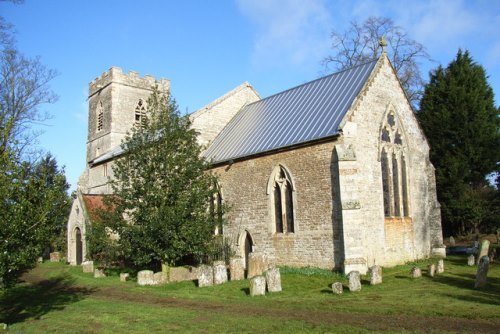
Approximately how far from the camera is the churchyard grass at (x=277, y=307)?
33.0ft

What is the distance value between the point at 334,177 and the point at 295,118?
4847 millimetres

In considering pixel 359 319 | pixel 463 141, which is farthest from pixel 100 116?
pixel 359 319

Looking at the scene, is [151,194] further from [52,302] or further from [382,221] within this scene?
[382,221]

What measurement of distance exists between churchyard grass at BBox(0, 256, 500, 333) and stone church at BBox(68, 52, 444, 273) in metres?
1.70

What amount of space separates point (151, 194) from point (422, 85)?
28.0m

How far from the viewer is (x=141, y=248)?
18.8m

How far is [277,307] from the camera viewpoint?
1238 centimetres

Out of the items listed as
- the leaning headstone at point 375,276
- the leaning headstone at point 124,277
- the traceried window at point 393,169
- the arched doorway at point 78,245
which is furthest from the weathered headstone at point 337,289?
the arched doorway at point 78,245

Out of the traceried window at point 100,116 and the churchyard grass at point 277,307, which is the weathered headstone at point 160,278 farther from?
the traceried window at point 100,116

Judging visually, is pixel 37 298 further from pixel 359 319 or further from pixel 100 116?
pixel 100 116

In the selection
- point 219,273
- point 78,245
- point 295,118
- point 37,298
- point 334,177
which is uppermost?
point 295,118

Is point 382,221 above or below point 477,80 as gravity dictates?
below

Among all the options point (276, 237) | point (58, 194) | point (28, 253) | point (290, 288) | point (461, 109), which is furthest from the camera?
point (461, 109)

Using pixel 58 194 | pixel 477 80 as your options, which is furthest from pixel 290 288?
pixel 477 80
